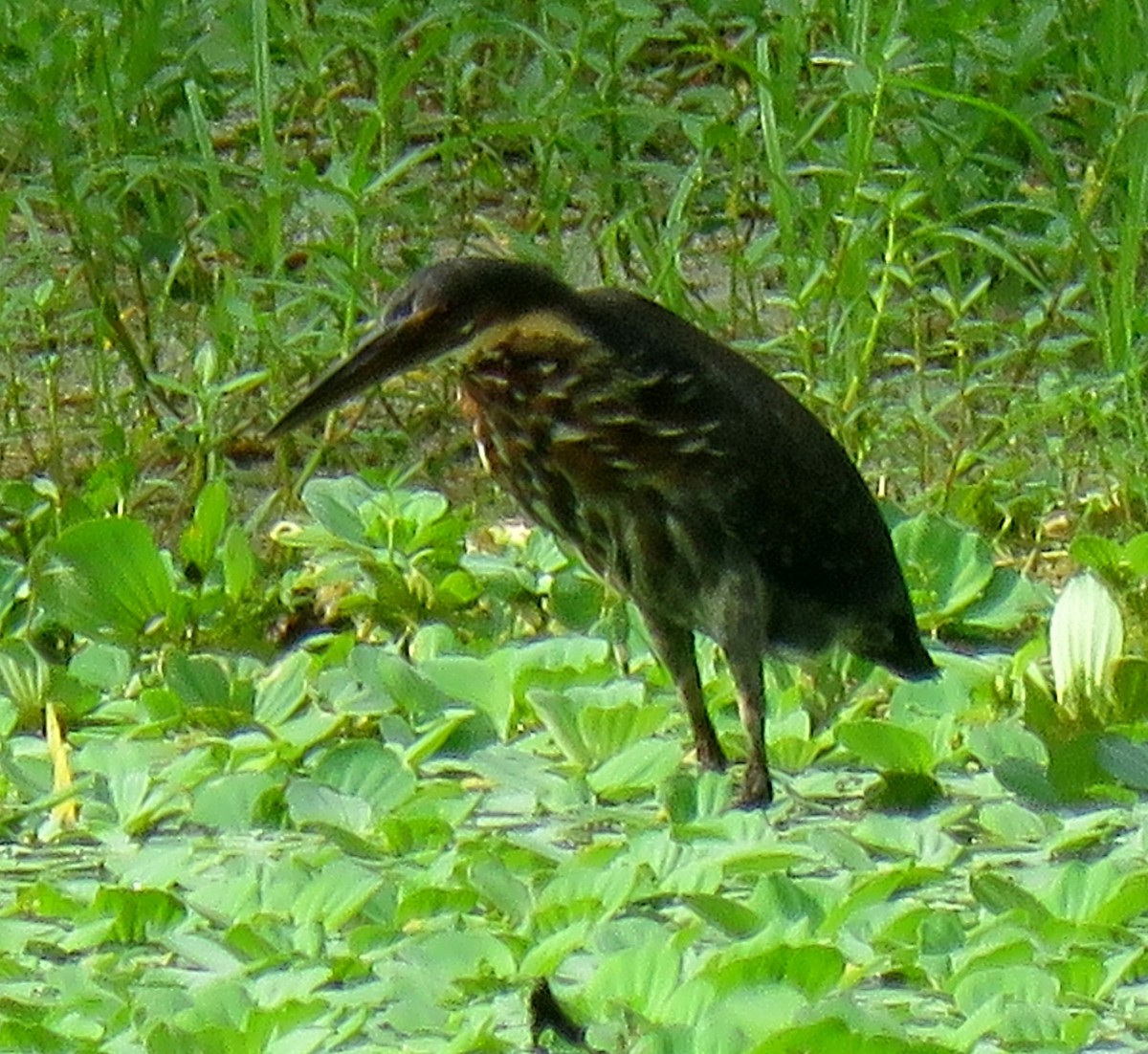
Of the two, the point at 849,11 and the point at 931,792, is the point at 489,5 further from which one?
the point at 931,792

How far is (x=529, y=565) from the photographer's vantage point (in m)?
4.75

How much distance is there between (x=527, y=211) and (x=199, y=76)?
74cm

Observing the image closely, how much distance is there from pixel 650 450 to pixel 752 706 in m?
0.37

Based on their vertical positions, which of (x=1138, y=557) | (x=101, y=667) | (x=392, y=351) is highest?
(x=392, y=351)

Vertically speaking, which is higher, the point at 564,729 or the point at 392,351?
the point at 392,351

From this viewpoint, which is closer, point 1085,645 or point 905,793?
point 905,793

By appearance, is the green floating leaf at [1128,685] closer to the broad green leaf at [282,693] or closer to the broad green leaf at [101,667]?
the broad green leaf at [282,693]

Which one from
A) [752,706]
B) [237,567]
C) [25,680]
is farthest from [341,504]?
[752,706]

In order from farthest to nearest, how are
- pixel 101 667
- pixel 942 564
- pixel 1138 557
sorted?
pixel 942 564, pixel 1138 557, pixel 101 667

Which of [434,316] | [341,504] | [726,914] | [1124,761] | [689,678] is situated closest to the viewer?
[726,914]

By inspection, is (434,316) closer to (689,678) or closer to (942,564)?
(689,678)

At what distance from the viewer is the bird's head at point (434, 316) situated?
3848mm

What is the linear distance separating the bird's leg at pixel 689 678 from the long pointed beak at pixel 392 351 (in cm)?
51

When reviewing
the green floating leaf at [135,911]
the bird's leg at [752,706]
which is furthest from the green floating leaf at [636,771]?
the green floating leaf at [135,911]
